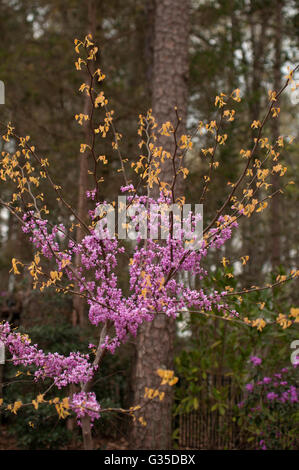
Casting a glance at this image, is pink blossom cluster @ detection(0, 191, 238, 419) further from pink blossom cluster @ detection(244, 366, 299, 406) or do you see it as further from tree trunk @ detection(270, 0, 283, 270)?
tree trunk @ detection(270, 0, 283, 270)

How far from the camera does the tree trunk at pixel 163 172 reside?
4.58 metres

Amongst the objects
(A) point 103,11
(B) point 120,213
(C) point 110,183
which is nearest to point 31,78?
(A) point 103,11

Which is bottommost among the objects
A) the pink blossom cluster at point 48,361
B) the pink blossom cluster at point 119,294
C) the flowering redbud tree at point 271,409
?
the flowering redbud tree at point 271,409

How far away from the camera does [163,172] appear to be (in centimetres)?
461

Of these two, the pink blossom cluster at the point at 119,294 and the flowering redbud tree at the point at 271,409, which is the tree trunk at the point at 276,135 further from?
the pink blossom cluster at the point at 119,294

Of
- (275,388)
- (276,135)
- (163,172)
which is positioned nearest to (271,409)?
(275,388)

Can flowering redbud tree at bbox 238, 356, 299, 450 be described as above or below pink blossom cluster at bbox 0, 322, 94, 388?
below

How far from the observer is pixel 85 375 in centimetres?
249

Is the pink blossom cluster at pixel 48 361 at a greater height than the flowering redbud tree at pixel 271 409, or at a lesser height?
greater

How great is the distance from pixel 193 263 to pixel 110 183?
448cm

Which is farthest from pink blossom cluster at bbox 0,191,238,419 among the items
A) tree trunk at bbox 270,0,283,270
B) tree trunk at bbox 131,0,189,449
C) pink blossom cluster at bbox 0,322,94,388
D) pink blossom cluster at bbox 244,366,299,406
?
tree trunk at bbox 270,0,283,270

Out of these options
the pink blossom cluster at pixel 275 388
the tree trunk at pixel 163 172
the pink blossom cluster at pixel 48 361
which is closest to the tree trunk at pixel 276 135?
the pink blossom cluster at pixel 275 388

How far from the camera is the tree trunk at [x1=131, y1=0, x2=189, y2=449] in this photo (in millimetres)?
4582

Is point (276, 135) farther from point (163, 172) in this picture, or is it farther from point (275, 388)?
point (275, 388)
